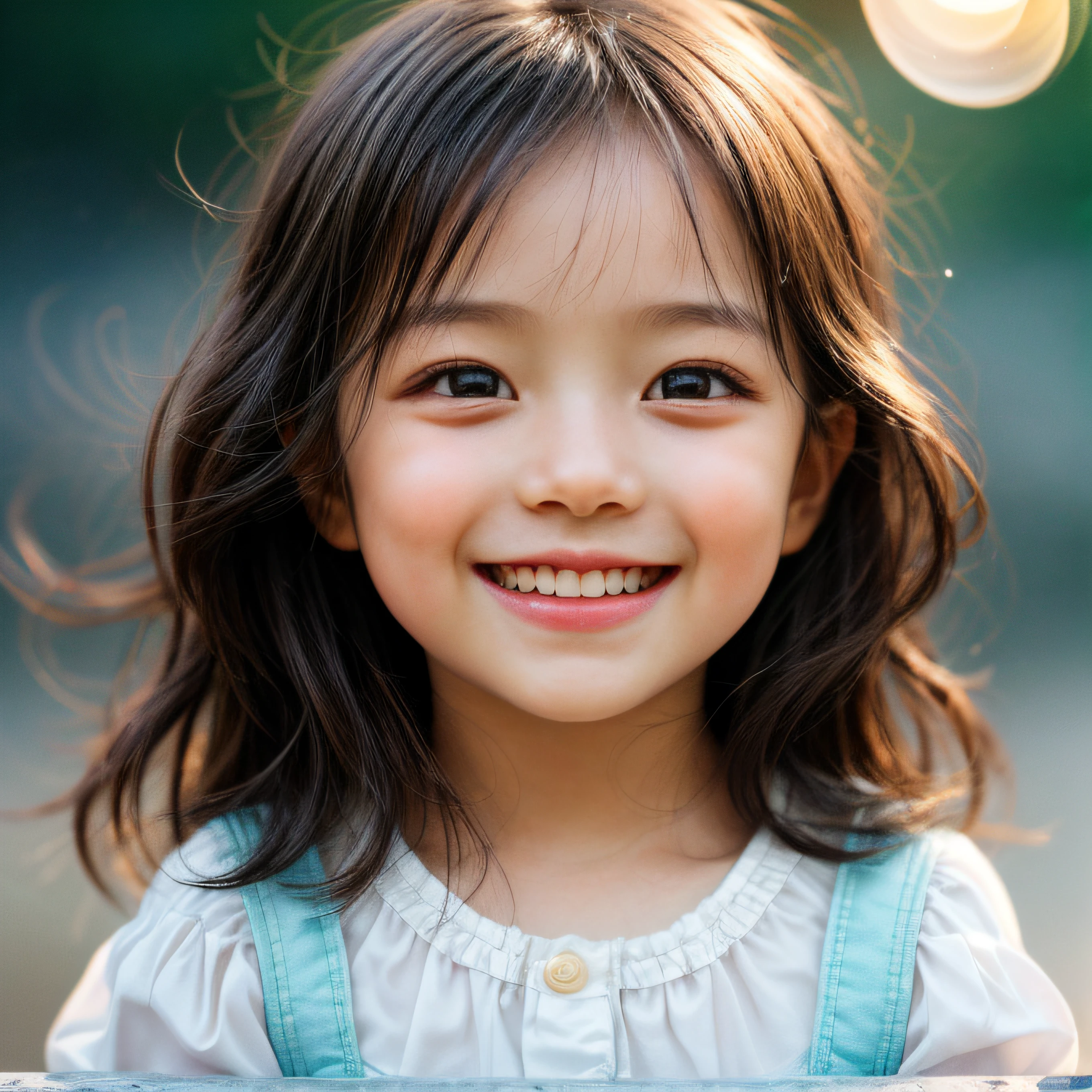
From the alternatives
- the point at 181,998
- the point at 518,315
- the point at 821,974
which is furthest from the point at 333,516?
the point at 821,974

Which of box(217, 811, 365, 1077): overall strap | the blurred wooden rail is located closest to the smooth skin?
box(217, 811, 365, 1077): overall strap

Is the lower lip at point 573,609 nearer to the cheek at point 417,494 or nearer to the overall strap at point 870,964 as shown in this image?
the cheek at point 417,494

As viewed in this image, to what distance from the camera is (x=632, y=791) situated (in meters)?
0.89

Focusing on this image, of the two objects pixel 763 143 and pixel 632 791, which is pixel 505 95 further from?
pixel 632 791

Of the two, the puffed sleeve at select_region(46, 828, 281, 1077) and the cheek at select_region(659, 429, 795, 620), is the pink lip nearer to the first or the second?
the cheek at select_region(659, 429, 795, 620)

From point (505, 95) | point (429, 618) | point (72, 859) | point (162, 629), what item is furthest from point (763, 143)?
point (72, 859)

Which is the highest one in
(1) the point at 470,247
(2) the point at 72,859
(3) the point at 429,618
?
(1) the point at 470,247

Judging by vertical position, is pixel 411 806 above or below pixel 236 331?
below

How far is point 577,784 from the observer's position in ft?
2.89

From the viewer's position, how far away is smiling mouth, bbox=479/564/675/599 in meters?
0.75

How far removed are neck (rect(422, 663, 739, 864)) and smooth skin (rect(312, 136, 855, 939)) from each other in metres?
0.03

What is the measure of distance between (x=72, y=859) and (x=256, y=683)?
1.98 ft

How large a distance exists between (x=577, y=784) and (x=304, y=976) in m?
0.25

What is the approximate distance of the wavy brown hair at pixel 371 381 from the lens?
29.3 inches
